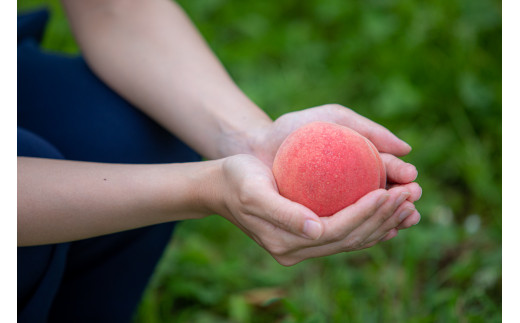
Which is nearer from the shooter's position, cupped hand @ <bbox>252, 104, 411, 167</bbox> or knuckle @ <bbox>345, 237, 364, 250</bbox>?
knuckle @ <bbox>345, 237, 364, 250</bbox>

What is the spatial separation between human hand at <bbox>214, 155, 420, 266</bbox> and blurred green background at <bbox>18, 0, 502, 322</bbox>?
0.31 m

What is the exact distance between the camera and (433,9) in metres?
2.50

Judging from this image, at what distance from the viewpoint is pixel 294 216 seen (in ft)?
2.95

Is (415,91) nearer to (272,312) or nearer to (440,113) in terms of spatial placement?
(440,113)

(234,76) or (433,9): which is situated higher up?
(433,9)

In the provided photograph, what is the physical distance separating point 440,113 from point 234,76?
3.45ft

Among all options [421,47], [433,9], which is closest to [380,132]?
[421,47]

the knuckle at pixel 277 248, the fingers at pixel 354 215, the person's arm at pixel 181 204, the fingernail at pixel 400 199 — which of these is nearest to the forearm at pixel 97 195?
the person's arm at pixel 181 204

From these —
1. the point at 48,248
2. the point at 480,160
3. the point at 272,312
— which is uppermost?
the point at 48,248

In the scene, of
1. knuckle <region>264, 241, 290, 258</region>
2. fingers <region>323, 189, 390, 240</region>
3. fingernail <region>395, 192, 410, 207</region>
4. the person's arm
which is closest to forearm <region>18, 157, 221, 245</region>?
the person's arm

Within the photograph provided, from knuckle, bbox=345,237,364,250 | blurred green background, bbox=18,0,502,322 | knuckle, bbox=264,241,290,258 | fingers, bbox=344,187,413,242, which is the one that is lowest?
blurred green background, bbox=18,0,502,322

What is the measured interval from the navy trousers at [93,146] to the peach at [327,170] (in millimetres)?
507

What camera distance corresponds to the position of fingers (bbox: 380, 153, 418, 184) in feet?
3.68

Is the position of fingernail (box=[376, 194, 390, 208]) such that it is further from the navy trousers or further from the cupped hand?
the navy trousers
